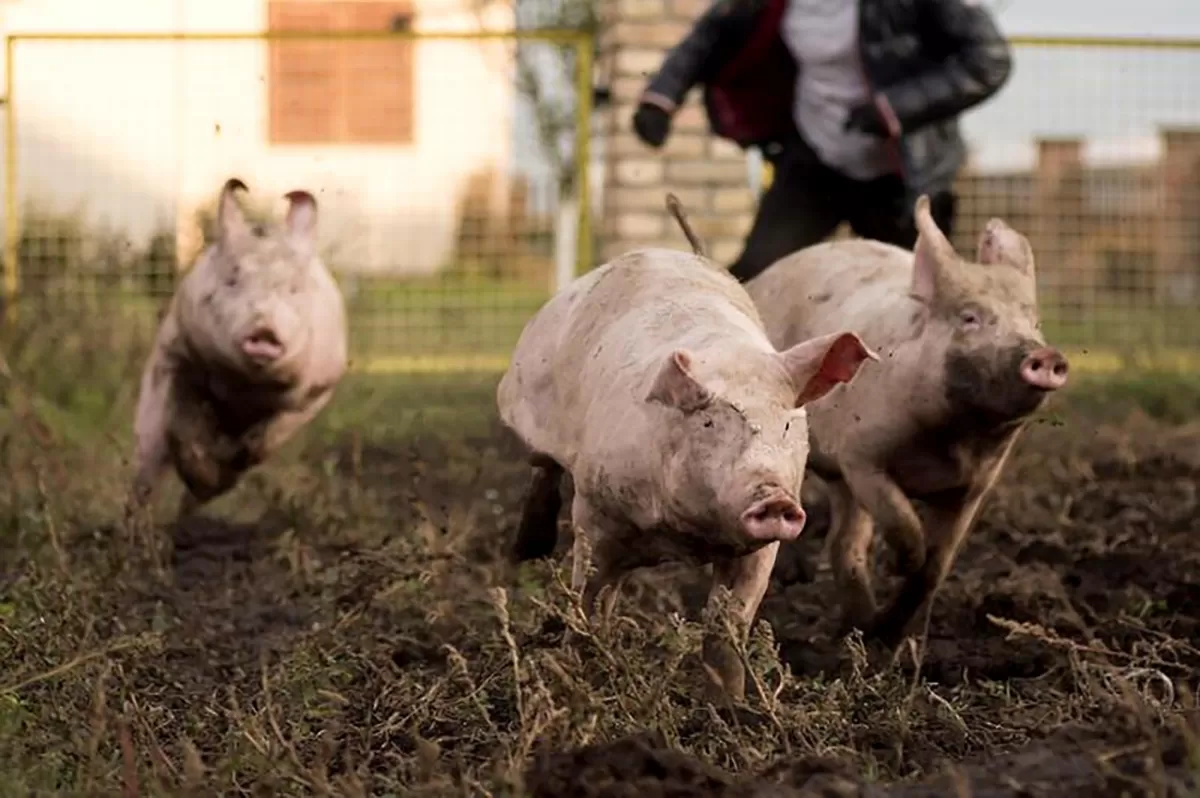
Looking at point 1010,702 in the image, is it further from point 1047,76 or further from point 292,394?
point 1047,76

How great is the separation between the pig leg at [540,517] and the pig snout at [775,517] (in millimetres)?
1538

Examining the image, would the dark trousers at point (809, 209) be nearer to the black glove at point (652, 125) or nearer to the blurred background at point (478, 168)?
the black glove at point (652, 125)

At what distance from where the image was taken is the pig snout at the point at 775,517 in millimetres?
4129

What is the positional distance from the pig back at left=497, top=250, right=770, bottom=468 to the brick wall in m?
7.97

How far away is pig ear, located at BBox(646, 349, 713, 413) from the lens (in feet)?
14.2

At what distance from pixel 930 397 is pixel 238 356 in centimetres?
252

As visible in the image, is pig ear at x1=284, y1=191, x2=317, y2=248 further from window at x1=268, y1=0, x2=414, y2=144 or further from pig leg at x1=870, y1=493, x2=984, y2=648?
window at x1=268, y1=0, x2=414, y2=144

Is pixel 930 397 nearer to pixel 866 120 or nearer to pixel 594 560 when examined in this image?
pixel 594 560

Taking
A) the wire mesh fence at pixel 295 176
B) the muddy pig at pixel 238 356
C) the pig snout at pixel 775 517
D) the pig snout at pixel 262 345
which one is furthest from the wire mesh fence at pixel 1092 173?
the pig snout at pixel 775 517

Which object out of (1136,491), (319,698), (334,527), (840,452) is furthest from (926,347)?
(1136,491)

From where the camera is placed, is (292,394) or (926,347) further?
(292,394)

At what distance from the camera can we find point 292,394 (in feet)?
24.6

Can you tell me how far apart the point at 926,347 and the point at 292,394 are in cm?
256

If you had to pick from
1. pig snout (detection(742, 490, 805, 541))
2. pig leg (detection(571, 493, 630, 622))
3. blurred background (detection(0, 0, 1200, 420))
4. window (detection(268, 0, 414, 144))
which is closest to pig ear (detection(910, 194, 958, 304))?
pig leg (detection(571, 493, 630, 622))
